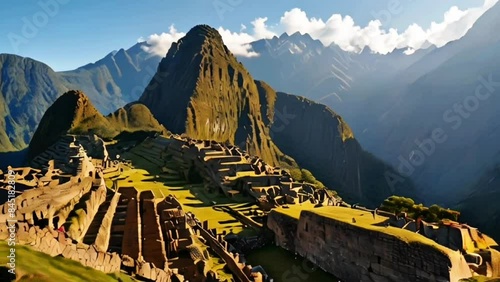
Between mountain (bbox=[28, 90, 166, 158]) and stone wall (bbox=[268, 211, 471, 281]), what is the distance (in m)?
75.7

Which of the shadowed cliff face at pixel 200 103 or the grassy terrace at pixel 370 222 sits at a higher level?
the shadowed cliff face at pixel 200 103

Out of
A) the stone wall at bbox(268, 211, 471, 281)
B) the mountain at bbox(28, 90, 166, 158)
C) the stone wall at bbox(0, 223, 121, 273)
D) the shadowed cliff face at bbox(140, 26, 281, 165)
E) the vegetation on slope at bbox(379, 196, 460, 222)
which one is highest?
the shadowed cliff face at bbox(140, 26, 281, 165)

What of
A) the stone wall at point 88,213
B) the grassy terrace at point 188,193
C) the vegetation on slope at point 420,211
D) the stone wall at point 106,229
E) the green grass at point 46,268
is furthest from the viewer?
the vegetation on slope at point 420,211

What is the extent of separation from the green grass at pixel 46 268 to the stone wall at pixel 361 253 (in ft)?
53.8

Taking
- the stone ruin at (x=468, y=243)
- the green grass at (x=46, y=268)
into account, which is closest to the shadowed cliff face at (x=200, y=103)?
the stone ruin at (x=468, y=243)

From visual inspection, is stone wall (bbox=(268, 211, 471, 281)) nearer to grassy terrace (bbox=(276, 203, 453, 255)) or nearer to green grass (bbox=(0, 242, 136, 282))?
grassy terrace (bbox=(276, 203, 453, 255))

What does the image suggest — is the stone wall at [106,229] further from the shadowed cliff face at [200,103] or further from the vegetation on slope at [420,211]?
the shadowed cliff face at [200,103]

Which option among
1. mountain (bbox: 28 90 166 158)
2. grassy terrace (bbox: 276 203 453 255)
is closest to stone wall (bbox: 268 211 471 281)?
grassy terrace (bbox: 276 203 453 255)

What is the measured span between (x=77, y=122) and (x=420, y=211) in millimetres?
93643

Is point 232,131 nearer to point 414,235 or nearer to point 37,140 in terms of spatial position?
point 37,140

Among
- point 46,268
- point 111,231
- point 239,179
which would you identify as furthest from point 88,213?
point 239,179

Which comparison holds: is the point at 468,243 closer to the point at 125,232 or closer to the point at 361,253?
the point at 361,253

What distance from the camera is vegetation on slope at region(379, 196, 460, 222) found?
40688mm

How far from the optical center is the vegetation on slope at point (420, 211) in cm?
4069
